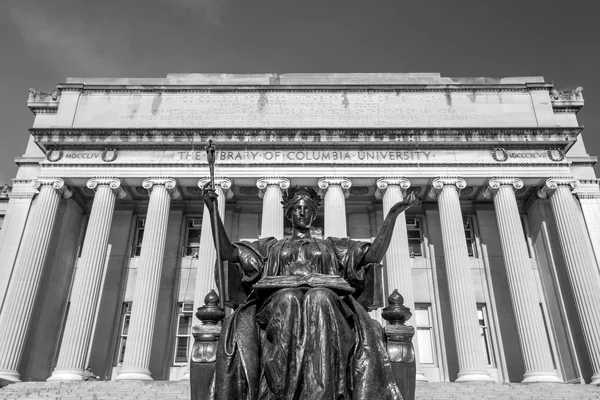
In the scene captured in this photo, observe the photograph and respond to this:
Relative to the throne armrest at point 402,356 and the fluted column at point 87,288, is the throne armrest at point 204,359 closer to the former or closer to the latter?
the throne armrest at point 402,356

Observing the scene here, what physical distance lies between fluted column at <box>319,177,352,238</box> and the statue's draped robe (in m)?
19.2

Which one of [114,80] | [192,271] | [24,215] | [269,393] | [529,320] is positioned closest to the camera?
[269,393]

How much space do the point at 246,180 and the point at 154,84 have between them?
8645mm

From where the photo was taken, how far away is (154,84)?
96.7 ft

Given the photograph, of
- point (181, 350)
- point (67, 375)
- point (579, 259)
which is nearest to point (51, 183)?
point (67, 375)

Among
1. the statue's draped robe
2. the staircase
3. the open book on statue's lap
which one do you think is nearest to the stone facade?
the staircase

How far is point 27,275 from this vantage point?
23.7 meters

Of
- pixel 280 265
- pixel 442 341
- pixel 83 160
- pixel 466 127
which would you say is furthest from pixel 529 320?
pixel 83 160

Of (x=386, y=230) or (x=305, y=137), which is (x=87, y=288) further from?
(x=386, y=230)

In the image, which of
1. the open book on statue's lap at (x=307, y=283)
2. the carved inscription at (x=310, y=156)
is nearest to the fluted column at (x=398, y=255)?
the carved inscription at (x=310, y=156)

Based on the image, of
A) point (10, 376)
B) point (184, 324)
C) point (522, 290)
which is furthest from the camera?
point (184, 324)

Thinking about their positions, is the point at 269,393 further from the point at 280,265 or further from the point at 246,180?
the point at 246,180

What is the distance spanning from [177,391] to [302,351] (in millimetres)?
16577

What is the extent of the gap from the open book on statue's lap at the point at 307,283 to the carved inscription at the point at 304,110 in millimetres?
23033
